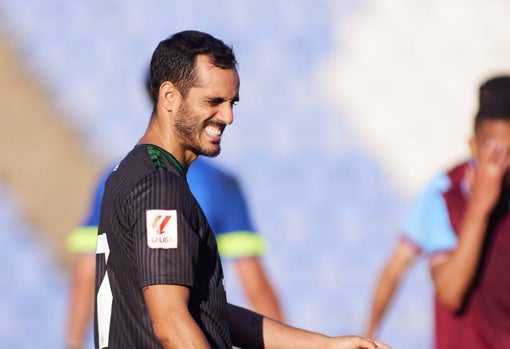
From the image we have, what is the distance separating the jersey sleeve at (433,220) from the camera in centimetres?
406

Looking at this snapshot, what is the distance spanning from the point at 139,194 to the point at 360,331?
198 inches

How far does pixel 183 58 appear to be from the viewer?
108 inches

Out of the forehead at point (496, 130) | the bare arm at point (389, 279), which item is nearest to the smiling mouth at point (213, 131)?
the forehead at point (496, 130)

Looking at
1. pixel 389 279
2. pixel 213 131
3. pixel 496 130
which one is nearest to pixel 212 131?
pixel 213 131

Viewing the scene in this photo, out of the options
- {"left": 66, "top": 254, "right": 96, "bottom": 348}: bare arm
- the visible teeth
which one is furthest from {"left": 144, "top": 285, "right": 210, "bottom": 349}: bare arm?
{"left": 66, "top": 254, "right": 96, "bottom": 348}: bare arm

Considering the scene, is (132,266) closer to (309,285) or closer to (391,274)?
(391,274)

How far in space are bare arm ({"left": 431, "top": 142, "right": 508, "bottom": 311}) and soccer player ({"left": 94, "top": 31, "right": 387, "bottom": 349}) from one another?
105 centimetres

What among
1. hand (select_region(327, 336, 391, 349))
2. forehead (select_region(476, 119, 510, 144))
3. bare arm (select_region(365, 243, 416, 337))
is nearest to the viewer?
hand (select_region(327, 336, 391, 349))

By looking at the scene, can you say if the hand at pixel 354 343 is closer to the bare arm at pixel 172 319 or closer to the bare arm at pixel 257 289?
the bare arm at pixel 172 319

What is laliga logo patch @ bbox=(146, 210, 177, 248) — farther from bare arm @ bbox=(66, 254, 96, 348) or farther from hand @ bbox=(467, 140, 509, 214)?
bare arm @ bbox=(66, 254, 96, 348)

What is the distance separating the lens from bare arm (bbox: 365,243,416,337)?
174 inches

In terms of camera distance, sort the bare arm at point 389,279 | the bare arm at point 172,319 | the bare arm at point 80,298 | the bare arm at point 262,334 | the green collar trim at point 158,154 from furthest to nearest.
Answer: the bare arm at point 80,298 < the bare arm at point 389,279 < the bare arm at point 262,334 < the green collar trim at point 158,154 < the bare arm at point 172,319

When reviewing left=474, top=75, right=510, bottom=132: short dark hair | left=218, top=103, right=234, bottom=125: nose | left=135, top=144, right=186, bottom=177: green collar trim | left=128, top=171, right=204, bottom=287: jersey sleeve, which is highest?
left=474, top=75, right=510, bottom=132: short dark hair

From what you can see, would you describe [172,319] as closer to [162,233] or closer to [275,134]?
[162,233]
